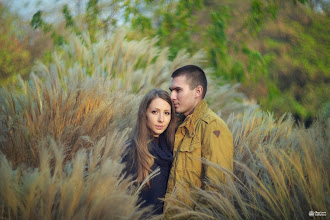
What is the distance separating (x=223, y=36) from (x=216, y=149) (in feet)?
12.2

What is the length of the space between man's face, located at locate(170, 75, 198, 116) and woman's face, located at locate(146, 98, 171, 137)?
122mm

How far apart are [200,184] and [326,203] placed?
101 centimetres

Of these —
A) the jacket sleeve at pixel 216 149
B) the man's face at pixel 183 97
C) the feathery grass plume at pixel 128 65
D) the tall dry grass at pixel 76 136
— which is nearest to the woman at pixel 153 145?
the man's face at pixel 183 97

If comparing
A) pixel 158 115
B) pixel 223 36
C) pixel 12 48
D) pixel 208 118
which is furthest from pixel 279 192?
pixel 12 48

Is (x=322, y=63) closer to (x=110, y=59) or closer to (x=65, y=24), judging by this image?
(x=110, y=59)

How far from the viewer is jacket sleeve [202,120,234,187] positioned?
2459 mm

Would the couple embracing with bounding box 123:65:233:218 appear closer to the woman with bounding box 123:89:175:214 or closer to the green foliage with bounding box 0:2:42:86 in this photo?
the woman with bounding box 123:89:175:214

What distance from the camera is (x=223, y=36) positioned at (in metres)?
5.82

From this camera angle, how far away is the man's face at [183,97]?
3160mm

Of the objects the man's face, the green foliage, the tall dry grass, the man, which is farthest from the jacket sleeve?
the green foliage

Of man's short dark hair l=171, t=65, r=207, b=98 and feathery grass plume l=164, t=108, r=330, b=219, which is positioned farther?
man's short dark hair l=171, t=65, r=207, b=98

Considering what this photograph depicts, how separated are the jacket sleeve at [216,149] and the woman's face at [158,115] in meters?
0.62
